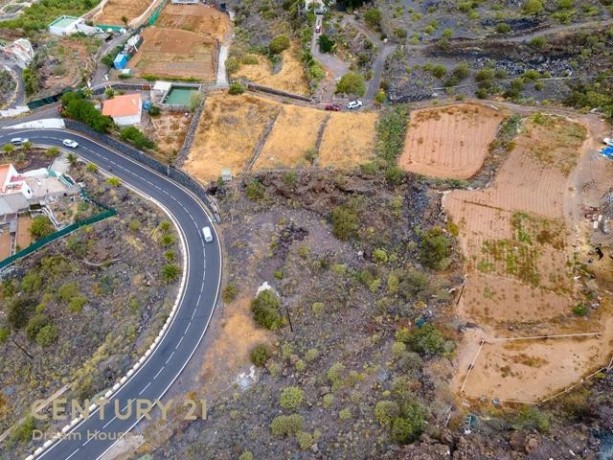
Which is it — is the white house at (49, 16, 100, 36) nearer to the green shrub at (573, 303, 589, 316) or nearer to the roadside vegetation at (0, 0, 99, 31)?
the roadside vegetation at (0, 0, 99, 31)

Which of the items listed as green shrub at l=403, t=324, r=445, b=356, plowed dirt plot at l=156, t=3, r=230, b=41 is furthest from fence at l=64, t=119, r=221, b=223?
plowed dirt plot at l=156, t=3, r=230, b=41

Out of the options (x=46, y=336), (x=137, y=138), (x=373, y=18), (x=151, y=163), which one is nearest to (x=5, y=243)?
(x=46, y=336)

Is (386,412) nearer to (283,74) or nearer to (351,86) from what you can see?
(351,86)

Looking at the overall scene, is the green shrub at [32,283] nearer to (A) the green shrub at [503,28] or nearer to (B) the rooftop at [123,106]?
(B) the rooftop at [123,106]

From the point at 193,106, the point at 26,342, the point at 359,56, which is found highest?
the point at 359,56

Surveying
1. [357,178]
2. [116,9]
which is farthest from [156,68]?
[357,178]

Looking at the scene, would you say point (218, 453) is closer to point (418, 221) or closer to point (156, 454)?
point (156, 454)
